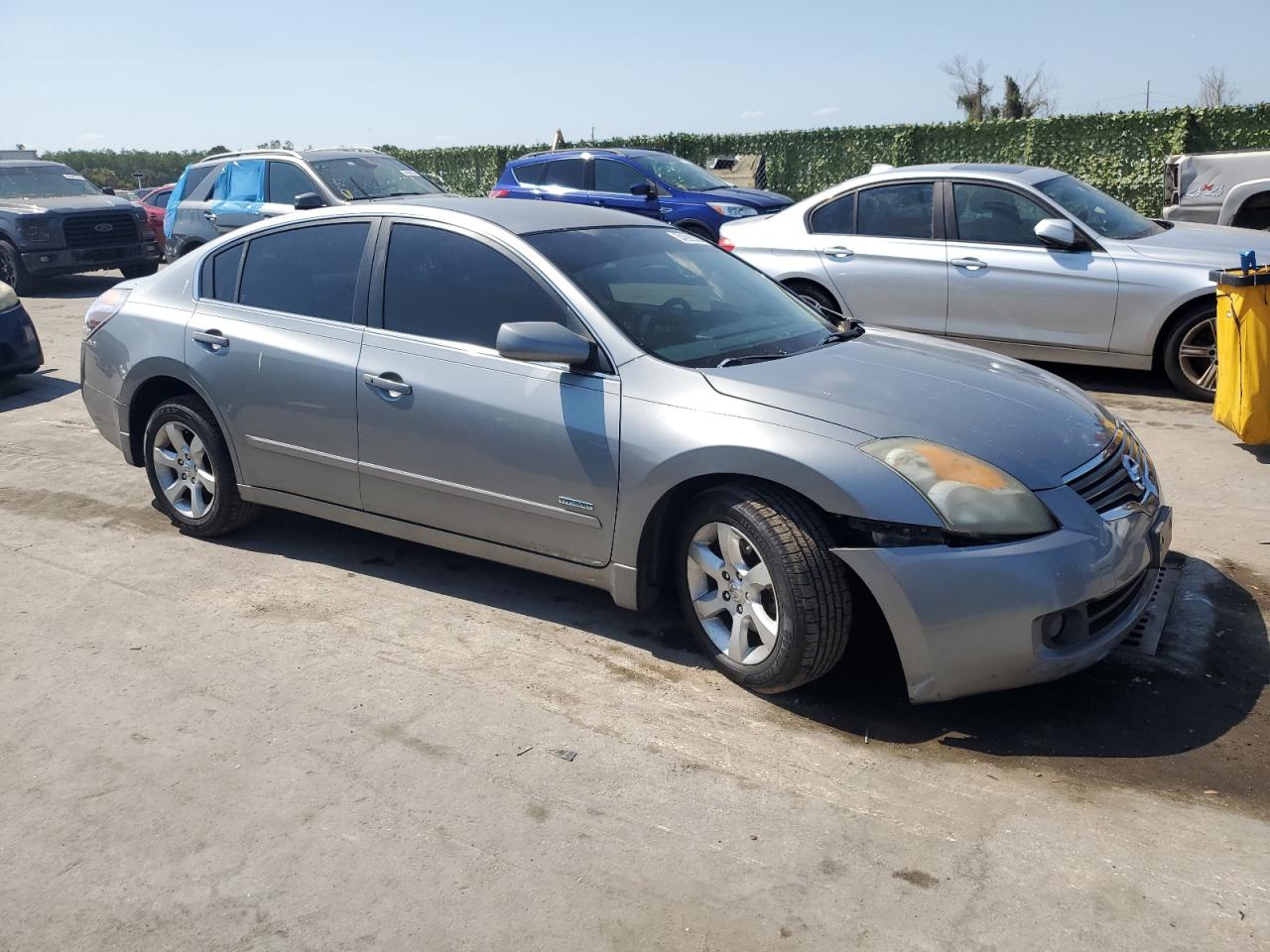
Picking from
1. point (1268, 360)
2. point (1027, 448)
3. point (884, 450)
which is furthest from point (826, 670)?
point (1268, 360)

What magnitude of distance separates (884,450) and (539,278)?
5.23 feet

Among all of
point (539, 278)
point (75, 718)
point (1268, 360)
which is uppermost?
point (539, 278)

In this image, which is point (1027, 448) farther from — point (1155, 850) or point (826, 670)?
point (1155, 850)

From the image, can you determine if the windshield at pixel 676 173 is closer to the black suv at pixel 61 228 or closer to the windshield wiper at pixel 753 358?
the black suv at pixel 61 228

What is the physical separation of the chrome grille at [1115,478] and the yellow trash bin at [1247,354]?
8.23 ft

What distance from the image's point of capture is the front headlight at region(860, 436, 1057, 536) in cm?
354

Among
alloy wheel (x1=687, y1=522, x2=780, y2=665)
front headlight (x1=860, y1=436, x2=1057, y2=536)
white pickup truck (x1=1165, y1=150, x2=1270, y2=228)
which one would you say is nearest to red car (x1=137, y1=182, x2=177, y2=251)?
white pickup truck (x1=1165, y1=150, x2=1270, y2=228)

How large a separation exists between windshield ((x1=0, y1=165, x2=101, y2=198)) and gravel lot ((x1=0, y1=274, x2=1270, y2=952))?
13873 mm

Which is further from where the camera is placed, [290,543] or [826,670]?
[290,543]

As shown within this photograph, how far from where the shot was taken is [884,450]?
367 centimetres

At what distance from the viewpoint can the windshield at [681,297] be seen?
440 cm

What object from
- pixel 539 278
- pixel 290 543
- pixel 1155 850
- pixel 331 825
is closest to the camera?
pixel 1155 850

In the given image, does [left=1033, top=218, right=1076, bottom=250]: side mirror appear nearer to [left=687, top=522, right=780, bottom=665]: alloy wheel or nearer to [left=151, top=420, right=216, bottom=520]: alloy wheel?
[left=687, top=522, right=780, bottom=665]: alloy wheel

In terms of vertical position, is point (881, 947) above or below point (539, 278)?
below
